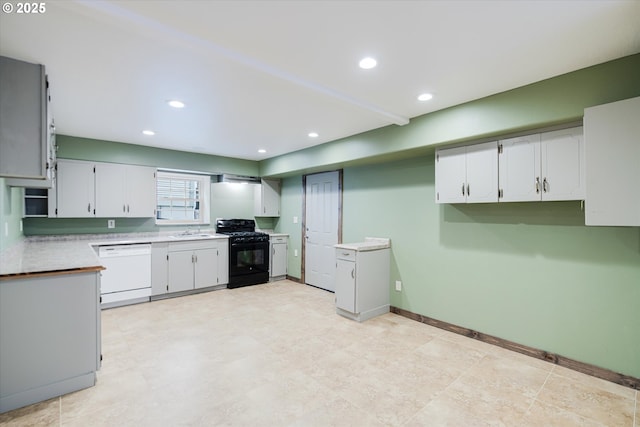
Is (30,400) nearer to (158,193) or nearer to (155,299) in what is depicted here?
(155,299)

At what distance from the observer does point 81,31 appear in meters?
1.82

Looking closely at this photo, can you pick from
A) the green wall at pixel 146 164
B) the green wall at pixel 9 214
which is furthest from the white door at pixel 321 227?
the green wall at pixel 9 214

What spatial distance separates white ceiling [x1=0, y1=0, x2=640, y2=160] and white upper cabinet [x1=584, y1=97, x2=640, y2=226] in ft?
1.41

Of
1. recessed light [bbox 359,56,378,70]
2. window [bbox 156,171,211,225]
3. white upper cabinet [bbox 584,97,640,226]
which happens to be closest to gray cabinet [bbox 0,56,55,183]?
recessed light [bbox 359,56,378,70]

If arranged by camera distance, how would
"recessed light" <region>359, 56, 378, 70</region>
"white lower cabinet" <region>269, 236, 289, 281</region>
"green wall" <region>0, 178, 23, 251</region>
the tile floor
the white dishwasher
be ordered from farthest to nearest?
"white lower cabinet" <region>269, 236, 289, 281</region>
the white dishwasher
"green wall" <region>0, 178, 23, 251</region>
"recessed light" <region>359, 56, 378, 70</region>
the tile floor

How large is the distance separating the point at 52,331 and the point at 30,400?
0.46m

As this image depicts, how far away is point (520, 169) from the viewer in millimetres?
2748

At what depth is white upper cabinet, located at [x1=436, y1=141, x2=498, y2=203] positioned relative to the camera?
9.62ft

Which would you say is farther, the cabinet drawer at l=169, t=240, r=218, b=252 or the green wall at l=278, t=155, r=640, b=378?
the cabinet drawer at l=169, t=240, r=218, b=252

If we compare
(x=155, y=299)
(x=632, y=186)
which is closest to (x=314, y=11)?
(x=632, y=186)

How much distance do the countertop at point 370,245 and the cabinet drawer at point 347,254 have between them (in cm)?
4

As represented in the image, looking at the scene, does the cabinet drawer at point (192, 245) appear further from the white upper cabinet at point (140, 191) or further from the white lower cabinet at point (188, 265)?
the white upper cabinet at point (140, 191)

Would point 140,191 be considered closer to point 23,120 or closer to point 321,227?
point 23,120

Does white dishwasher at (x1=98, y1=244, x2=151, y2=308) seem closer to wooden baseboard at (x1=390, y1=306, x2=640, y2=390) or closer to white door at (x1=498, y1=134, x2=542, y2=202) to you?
wooden baseboard at (x1=390, y1=306, x2=640, y2=390)
